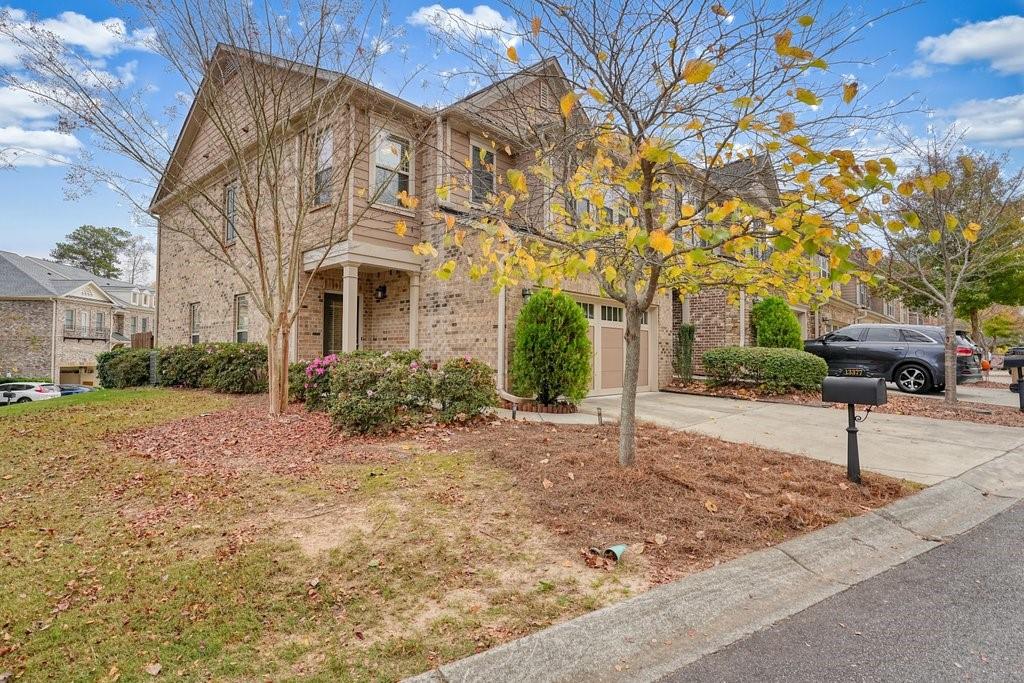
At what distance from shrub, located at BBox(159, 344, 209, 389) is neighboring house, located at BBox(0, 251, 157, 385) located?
20.3 metres

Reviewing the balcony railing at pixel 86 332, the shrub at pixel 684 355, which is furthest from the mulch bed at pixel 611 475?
the balcony railing at pixel 86 332

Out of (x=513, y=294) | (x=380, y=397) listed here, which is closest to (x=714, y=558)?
(x=380, y=397)

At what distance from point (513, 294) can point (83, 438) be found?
653 centimetres

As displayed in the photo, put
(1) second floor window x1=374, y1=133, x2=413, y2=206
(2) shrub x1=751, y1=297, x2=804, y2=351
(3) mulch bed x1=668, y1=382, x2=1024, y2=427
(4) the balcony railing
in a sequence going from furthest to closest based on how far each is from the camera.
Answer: (4) the balcony railing → (2) shrub x1=751, y1=297, x2=804, y2=351 → (1) second floor window x1=374, y1=133, x2=413, y2=206 → (3) mulch bed x1=668, y1=382, x2=1024, y2=427

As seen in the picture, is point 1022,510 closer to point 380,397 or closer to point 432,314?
point 380,397

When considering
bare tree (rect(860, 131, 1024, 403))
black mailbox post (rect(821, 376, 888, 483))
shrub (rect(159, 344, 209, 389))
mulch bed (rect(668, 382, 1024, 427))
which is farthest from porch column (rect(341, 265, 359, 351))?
bare tree (rect(860, 131, 1024, 403))

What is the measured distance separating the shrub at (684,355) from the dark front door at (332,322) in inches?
330

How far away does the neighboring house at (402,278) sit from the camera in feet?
31.4

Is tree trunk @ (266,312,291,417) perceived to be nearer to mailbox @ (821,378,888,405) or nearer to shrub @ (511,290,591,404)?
shrub @ (511,290,591,404)

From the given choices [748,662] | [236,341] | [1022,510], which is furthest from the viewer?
[236,341]

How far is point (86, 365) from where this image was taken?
111ft

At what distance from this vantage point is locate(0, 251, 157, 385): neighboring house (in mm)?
30672

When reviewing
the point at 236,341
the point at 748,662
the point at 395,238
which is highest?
the point at 395,238

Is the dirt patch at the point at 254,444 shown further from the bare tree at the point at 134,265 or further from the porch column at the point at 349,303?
the bare tree at the point at 134,265
